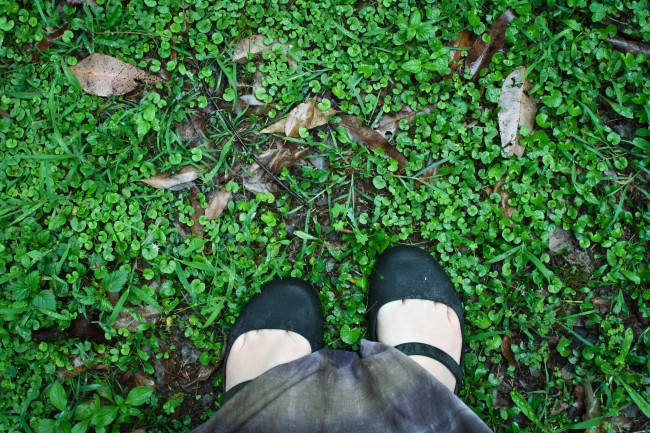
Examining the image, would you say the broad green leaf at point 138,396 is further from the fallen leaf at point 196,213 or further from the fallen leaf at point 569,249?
the fallen leaf at point 569,249

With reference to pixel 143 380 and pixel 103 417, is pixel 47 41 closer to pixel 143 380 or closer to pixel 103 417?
pixel 143 380

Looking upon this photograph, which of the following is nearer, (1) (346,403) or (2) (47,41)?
(1) (346,403)

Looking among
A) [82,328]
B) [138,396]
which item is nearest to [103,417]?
[138,396]

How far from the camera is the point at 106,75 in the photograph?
8.93 ft

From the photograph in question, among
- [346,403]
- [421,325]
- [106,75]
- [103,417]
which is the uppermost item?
[106,75]

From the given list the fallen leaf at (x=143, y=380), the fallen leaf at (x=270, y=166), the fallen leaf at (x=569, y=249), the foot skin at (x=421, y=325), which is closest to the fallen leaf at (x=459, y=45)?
the fallen leaf at (x=270, y=166)

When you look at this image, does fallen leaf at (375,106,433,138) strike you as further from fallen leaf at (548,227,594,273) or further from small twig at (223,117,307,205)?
fallen leaf at (548,227,594,273)

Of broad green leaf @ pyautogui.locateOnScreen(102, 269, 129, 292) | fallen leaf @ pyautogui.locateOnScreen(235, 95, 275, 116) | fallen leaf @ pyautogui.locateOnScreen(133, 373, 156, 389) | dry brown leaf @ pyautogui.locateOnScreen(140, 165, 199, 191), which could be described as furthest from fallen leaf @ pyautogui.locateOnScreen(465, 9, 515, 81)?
fallen leaf @ pyautogui.locateOnScreen(133, 373, 156, 389)

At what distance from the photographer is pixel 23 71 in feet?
8.92

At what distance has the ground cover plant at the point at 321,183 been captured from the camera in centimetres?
262

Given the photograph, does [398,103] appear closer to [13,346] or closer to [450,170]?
[450,170]

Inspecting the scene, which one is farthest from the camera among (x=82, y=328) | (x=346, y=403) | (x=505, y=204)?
(x=505, y=204)

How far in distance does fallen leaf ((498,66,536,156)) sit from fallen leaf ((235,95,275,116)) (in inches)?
48.3

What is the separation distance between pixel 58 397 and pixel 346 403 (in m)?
1.48
